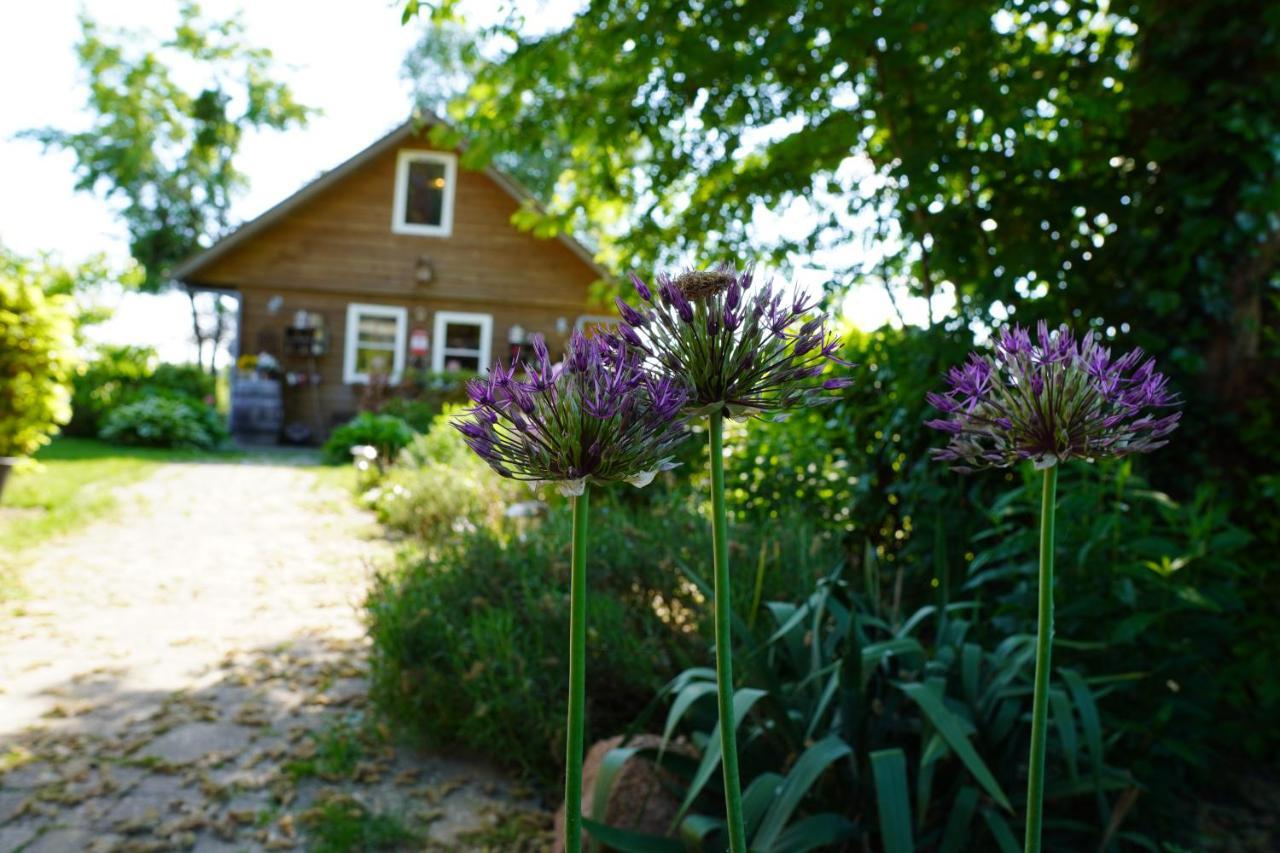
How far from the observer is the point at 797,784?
2.10 metres

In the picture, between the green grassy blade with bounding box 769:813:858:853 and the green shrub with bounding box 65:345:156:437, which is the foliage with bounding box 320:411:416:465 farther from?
the green grassy blade with bounding box 769:813:858:853

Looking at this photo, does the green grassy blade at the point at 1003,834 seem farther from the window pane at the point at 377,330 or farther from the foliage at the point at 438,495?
the window pane at the point at 377,330

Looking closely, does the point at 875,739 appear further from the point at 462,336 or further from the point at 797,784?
the point at 462,336

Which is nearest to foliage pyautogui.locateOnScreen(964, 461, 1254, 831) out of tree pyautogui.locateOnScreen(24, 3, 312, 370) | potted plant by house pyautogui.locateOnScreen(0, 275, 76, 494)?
potted plant by house pyautogui.locateOnScreen(0, 275, 76, 494)

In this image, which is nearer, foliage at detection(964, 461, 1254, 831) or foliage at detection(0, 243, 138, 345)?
foliage at detection(964, 461, 1254, 831)

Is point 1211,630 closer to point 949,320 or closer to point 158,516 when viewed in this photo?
point 949,320

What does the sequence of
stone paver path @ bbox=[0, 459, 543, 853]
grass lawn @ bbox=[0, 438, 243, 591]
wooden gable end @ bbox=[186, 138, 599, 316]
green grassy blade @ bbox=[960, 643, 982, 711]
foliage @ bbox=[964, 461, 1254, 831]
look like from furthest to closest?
wooden gable end @ bbox=[186, 138, 599, 316], grass lawn @ bbox=[0, 438, 243, 591], stone paver path @ bbox=[0, 459, 543, 853], foliage @ bbox=[964, 461, 1254, 831], green grassy blade @ bbox=[960, 643, 982, 711]

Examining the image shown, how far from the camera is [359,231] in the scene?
20.4m

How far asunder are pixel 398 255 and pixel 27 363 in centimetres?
1143

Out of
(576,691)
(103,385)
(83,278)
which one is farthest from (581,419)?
(83,278)

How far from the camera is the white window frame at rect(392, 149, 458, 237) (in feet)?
67.4

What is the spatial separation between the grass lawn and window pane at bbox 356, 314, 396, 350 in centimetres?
476

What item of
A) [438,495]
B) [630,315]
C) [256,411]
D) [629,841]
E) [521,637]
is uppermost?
[256,411]

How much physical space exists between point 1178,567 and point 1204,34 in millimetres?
2570
